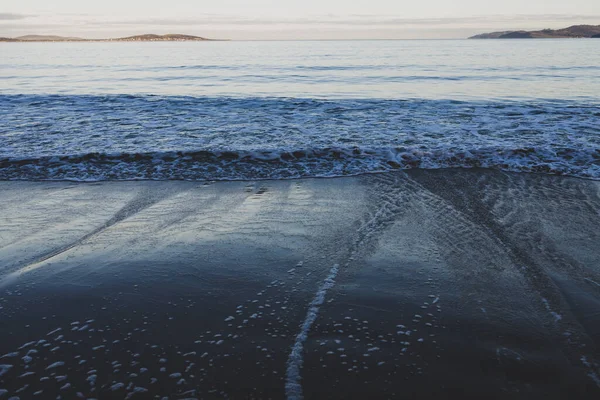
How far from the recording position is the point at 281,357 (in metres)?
2.44

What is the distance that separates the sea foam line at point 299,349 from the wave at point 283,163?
3.86 meters

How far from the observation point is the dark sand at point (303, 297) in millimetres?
2281

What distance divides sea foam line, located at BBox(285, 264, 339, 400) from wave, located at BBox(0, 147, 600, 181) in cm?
386

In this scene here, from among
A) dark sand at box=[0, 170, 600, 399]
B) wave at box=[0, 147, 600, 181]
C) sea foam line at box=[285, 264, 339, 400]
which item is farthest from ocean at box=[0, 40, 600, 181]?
sea foam line at box=[285, 264, 339, 400]

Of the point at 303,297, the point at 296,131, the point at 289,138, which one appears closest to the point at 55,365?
the point at 303,297

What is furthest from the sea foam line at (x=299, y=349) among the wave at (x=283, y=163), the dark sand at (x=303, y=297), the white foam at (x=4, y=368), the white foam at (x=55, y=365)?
the wave at (x=283, y=163)

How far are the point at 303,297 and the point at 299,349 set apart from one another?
629mm

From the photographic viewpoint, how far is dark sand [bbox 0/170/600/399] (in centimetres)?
228

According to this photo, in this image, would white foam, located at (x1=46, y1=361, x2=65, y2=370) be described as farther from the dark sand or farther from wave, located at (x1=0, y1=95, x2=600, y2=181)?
wave, located at (x1=0, y1=95, x2=600, y2=181)

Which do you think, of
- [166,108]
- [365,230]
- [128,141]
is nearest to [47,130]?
[128,141]

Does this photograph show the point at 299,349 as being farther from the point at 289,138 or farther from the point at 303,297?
the point at 289,138

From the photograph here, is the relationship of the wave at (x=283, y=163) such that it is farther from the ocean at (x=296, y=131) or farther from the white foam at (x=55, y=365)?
the white foam at (x=55, y=365)

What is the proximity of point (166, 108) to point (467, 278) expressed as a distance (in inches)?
527

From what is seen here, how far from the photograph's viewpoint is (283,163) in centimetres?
A: 770
